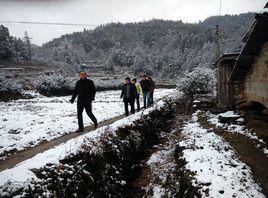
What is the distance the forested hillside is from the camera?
11756 centimetres

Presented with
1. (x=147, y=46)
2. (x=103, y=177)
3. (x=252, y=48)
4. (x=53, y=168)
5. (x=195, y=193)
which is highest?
(x=147, y=46)

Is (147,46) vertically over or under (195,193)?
over

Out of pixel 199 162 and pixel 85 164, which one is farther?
pixel 199 162

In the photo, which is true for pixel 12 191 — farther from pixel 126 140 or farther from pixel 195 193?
pixel 126 140

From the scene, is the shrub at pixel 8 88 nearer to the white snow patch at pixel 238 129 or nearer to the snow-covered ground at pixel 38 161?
the white snow patch at pixel 238 129

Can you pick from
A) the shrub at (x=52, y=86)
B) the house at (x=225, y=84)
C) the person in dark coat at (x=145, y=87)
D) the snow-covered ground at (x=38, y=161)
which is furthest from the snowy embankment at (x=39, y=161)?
the shrub at (x=52, y=86)

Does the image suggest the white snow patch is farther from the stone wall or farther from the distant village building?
the stone wall

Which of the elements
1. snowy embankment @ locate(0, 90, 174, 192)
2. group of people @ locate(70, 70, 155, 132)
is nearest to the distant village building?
group of people @ locate(70, 70, 155, 132)

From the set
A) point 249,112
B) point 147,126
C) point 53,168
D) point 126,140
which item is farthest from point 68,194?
point 249,112

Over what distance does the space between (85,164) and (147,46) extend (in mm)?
171940

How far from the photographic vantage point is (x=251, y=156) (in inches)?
396

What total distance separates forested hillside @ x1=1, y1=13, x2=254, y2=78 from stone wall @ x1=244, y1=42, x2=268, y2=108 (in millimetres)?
94472

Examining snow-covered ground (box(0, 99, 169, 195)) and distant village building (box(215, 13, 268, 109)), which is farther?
distant village building (box(215, 13, 268, 109))

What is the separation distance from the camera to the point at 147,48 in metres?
172
